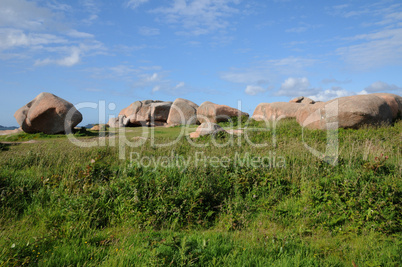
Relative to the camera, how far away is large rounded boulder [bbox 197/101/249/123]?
2317 cm

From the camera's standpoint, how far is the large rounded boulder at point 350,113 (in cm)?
1535

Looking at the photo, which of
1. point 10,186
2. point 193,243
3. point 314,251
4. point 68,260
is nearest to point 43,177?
point 10,186

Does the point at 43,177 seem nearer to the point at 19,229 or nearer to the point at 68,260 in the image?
the point at 19,229

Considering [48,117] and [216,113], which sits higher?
[216,113]

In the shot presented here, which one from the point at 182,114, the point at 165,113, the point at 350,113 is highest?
the point at 165,113

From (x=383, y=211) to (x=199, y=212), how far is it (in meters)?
3.49

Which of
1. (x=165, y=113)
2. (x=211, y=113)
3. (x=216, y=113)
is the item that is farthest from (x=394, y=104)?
(x=165, y=113)

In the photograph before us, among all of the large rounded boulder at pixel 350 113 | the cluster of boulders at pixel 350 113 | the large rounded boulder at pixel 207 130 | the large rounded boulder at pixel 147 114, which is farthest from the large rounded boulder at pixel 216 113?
the large rounded boulder at pixel 207 130

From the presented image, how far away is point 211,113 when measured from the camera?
23.3 m

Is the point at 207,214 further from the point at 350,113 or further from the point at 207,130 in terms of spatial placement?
the point at 350,113

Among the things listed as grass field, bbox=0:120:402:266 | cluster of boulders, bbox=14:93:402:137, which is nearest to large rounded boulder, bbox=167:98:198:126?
cluster of boulders, bbox=14:93:402:137

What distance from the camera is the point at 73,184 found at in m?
6.69

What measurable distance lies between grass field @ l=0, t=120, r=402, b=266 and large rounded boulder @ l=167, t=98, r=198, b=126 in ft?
58.0

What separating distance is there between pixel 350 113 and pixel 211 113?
421 inches
